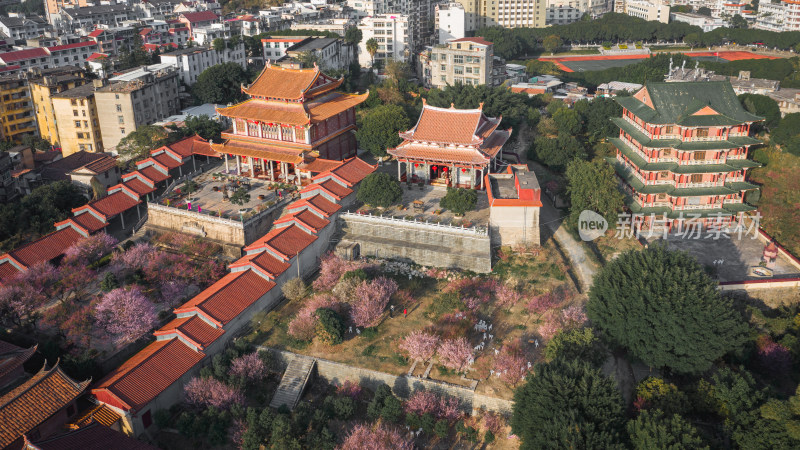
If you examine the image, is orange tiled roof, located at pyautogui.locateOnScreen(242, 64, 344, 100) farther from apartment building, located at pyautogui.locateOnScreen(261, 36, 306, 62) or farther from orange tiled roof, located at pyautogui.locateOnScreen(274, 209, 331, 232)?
apartment building, located at pyautogui.locateOnScreen(261, 36, 306, 62)

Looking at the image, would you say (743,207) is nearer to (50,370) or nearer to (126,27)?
(50,370)

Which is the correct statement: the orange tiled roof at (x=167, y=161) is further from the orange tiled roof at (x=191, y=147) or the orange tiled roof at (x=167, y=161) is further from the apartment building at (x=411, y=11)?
the apartment building at (x=411, y=11)

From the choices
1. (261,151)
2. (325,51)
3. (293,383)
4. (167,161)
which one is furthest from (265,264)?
(325,51)

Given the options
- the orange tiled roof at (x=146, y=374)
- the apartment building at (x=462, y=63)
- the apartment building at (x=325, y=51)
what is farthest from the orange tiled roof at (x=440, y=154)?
the apartment building at (x=462, y=63)

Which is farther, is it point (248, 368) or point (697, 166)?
point (697, 166)

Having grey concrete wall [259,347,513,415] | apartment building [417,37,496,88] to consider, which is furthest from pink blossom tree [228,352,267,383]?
apartment building [417,37,496,88]

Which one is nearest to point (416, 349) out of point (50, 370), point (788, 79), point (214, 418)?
point (214, 418)

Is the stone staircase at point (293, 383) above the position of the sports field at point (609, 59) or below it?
below

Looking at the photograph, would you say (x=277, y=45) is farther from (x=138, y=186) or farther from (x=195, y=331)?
(x=195, y=331)
